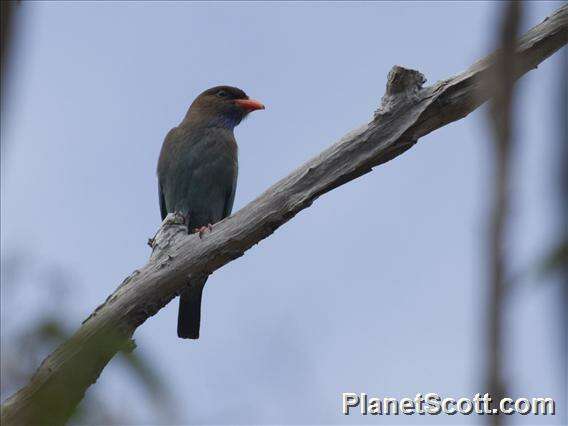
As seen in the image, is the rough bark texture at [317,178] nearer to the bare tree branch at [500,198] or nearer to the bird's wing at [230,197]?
the bird's wing at [230,197]

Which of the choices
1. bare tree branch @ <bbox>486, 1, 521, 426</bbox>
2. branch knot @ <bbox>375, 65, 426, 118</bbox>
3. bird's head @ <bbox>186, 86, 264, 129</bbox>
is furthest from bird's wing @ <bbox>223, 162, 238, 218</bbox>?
bare tree branch @ <bbox>486, 1, 521, 426</bbox>

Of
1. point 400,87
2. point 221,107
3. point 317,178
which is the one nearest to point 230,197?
point 221,107

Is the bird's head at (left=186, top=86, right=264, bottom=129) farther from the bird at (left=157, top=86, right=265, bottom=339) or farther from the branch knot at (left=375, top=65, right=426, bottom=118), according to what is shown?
the branch knot at (left=375, top=65, right=426, bottom=118)

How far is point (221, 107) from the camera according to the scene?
805 cm

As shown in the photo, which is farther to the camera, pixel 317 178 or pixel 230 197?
pixel 230 197

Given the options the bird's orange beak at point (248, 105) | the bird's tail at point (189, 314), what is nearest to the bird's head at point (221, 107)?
the bird's orange beak at point (248, 105)

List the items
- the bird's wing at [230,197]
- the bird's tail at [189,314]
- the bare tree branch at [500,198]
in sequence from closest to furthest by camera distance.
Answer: the bare tree branch at [500,198], the bird's tail at [189,314], the bird's wing at [230,197]

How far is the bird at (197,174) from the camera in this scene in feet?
22.6

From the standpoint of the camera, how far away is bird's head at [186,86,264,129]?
784 centimetres

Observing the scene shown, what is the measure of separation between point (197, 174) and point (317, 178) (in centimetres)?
282

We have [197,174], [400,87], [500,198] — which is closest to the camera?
[500,198]

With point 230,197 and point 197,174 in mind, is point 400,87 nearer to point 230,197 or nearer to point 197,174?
point 197,174

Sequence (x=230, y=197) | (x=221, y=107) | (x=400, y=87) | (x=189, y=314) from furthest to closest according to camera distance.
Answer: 1. (x=221, y=107)
2. (x=230, y=197)
3. (x=189, y=314)
4. (x=400, y=87)

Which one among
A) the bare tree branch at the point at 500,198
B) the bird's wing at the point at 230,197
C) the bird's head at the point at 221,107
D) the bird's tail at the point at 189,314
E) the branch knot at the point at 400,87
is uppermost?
the bird's head at the point at 221,107
